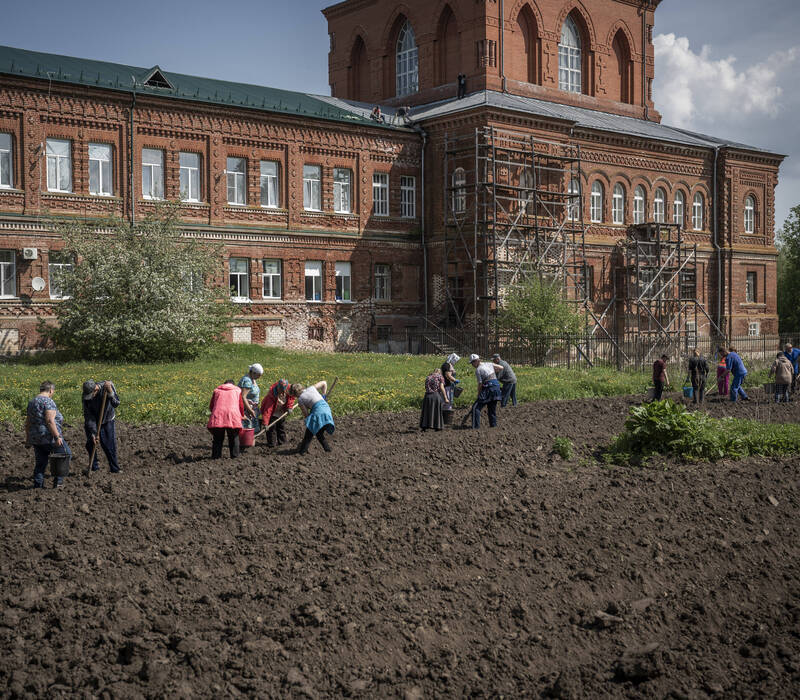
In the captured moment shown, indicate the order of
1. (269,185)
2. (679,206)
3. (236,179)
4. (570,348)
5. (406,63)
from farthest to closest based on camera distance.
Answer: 1. (406,63)
2. (679,206)
3. (269,185)
4. (236,179)
5. (570,348)

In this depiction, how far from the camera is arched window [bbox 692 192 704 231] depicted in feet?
145

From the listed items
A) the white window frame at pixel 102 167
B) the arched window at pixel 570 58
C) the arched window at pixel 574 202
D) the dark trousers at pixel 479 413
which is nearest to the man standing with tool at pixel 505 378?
the dark trousers at pixel 479 413

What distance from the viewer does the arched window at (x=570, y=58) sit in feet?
147

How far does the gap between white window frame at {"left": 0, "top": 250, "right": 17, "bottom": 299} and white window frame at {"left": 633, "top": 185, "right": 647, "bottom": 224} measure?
87.7 ft

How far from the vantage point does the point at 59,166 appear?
2995 cm

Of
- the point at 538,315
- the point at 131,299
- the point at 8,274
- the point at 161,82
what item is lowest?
the point at 538,315

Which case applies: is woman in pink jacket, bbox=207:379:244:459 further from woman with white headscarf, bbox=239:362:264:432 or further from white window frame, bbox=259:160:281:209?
white window frame, bbox=259:160:281:209

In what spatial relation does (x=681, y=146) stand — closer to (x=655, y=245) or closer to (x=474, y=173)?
(x=655, y=245)

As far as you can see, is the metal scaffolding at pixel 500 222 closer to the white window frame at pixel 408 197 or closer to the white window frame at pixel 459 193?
the white window frame at pixel 459 193

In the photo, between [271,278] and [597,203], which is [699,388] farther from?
[597,203]

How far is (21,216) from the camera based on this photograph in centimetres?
2905

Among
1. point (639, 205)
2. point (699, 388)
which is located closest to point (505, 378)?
point (699, 388)

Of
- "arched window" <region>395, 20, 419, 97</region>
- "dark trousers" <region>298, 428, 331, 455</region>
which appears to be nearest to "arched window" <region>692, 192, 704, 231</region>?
"arched window" <region>395, 20, 419, 97</region>

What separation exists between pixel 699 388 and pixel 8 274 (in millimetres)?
21326
